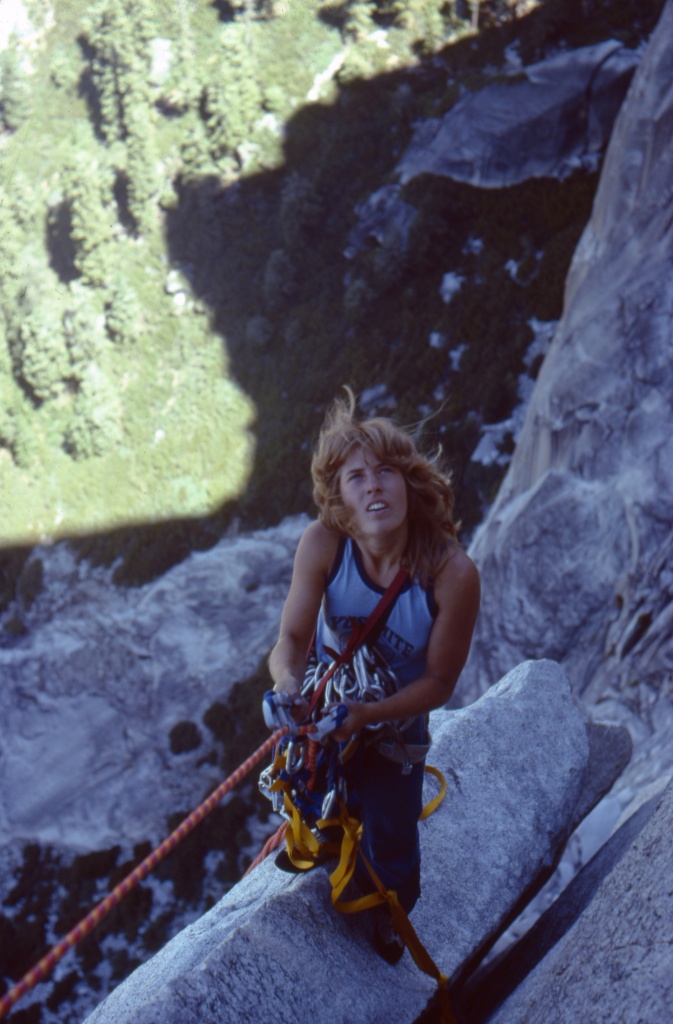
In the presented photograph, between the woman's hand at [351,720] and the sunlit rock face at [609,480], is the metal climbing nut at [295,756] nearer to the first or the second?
the woman's hand at [351,720]

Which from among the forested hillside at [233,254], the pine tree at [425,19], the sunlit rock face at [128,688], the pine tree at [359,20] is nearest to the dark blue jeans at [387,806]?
the forested hillside at [233,254]

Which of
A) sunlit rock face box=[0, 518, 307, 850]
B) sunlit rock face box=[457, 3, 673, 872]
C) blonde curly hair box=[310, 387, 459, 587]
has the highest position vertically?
blonde curly hair box=[310, 387, 459, 587]

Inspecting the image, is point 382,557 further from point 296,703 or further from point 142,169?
point 142,169

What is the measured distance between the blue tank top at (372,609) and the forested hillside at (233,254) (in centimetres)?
1991

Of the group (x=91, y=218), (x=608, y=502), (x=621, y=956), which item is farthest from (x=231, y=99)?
(x=621, y=956)

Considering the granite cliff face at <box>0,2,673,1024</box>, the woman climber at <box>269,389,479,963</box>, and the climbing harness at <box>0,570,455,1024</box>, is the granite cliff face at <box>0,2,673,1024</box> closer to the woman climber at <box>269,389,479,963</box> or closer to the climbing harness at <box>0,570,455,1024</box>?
the climbing harness at <box>0,570,455,1024</box>

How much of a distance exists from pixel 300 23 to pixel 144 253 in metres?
11.6

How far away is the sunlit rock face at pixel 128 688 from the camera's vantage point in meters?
23.2

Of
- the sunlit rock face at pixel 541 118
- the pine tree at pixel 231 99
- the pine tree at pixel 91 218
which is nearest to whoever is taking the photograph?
the sunlit rock face at pixel 541 118

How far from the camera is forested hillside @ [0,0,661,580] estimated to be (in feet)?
79.7

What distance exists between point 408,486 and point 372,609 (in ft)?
1.39

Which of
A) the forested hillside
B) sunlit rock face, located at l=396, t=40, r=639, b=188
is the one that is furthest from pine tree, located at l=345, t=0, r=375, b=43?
sunlit rock face, located at l=396, t=40, r=639, b=188

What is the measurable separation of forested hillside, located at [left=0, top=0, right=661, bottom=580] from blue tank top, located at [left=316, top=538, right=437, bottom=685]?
19911 millimetres

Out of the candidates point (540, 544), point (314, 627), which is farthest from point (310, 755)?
point (540, 544)
